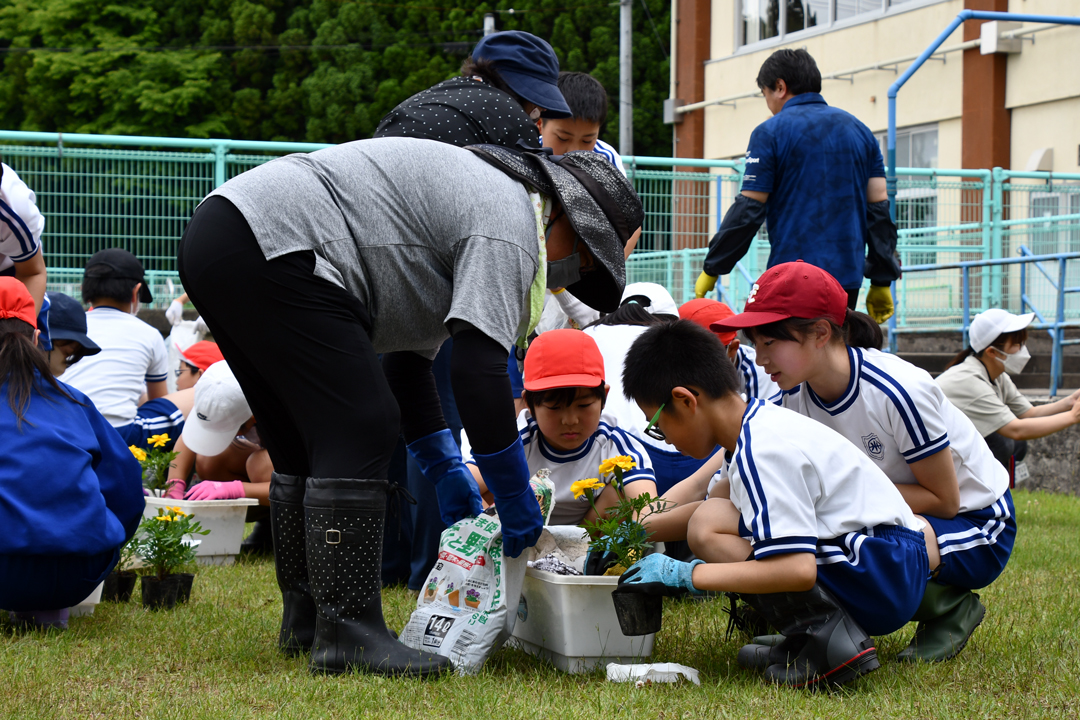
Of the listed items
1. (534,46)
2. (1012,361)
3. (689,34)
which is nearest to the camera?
(534,46)

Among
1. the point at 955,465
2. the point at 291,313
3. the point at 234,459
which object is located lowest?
the point at 234,459

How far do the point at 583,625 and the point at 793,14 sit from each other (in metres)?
17.6

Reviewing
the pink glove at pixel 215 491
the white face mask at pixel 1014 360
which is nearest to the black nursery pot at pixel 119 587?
the pink glove at pixel 215 491

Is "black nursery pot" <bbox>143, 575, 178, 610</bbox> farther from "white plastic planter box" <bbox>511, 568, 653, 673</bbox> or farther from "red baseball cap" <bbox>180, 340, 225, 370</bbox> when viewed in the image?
"red baseball cap" <bbox>180, 340, 225, 370</bbox>

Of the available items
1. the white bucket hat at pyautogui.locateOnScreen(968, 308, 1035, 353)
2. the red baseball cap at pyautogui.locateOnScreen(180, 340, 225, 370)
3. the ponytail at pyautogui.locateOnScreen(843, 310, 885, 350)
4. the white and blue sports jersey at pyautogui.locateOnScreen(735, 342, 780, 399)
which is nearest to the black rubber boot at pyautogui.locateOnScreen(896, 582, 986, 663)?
the ponytail at pyautogui.locateOnScreen(843, 310, 885, 350)

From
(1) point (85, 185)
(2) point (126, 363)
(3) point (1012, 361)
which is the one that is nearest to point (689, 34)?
(1) point (85, 185)

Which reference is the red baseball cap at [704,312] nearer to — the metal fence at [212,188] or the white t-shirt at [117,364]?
the white t-shirt at [117,364]

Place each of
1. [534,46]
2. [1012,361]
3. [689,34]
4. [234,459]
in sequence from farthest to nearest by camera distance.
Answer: [689,34] → [1012,361] → [234,459] → [534,46]

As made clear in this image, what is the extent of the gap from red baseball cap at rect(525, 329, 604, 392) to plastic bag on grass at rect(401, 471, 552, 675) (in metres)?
0.72

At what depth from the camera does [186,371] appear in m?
6.32

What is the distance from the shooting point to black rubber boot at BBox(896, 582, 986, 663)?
9.69ft

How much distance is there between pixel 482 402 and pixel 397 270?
1.34ft

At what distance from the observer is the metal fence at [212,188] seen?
8797 millimetres

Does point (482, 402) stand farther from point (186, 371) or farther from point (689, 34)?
point (689, 34)
